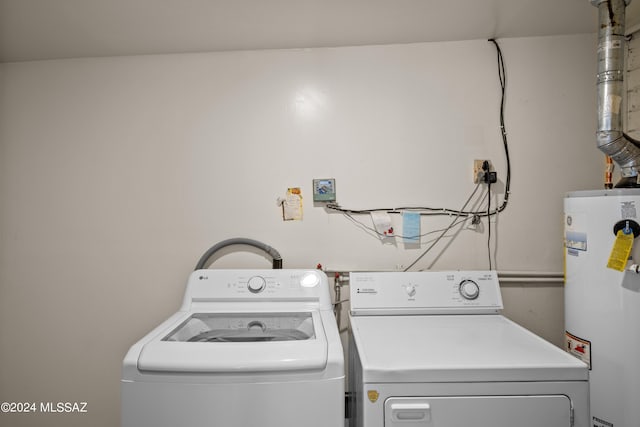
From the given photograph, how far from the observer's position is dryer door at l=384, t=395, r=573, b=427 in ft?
3.07

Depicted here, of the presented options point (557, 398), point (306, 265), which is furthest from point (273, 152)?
point (557, 398)

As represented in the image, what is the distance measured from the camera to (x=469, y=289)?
1.47 m

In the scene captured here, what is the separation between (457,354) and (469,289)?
0.52 meters

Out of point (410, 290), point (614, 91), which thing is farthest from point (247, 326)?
point (614, 91)

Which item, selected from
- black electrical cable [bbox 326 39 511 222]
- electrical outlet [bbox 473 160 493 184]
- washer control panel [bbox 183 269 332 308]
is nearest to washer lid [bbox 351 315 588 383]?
washer control panel [bbox 183 269 332 308]

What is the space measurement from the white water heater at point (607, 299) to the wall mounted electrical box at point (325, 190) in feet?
3.62

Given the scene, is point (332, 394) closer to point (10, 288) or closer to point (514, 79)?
point (514, 79)

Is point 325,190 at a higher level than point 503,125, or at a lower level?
lower

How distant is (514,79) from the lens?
1.68 meters

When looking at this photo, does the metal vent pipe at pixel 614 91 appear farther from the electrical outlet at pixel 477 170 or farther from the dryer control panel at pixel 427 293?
the dryer control panel at pixel 427 293

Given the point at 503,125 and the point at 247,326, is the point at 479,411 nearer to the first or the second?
the point at 247,326

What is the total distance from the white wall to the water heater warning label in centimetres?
28

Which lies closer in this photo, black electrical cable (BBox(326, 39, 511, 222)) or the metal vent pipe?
the metal vent pipe

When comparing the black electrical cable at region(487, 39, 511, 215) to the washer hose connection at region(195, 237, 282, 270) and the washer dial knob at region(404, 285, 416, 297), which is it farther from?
the washer hose connection at region(195, 237, 282, 270)
